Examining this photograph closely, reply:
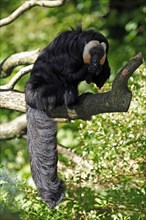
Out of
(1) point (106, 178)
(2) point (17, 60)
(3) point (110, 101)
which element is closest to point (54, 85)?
(3) point (110, 101)

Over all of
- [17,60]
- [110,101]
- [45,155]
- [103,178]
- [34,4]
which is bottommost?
[103,178]

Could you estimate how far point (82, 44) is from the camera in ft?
11.8

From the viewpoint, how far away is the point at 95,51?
351cm

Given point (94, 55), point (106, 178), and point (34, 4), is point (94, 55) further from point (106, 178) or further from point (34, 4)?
point (34, 4)

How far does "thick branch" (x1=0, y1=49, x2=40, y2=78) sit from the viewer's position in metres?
4.59

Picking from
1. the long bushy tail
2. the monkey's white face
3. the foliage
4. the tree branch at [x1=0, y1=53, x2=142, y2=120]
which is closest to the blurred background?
the foliage

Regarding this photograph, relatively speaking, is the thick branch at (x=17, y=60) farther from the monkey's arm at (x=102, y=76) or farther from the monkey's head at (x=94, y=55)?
the monkey's head at (x=94, y=55)

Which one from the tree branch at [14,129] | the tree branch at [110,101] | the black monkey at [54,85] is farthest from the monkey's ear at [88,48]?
the tree branch at [14,129]

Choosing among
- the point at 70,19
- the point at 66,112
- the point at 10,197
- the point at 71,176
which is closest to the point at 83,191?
the point at 71,176

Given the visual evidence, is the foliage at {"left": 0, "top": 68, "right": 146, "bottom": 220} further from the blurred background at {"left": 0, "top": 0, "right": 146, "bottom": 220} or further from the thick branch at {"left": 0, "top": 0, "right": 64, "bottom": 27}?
the thick branch at {"left": 0, "top": 0, "right": 64, "bottom": 27}

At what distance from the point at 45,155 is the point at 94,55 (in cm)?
65

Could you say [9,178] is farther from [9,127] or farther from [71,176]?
[9,127]

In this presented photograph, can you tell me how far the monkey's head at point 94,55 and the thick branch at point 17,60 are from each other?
1033 millimetres

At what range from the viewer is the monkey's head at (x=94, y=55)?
3.52 meters
